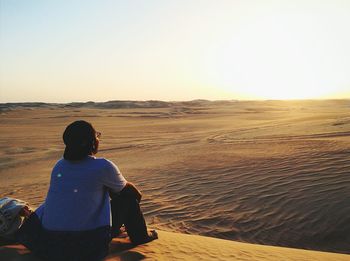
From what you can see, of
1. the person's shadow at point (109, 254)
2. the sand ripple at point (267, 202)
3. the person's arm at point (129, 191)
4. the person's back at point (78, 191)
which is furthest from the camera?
the sand ripple at point (267, 202)

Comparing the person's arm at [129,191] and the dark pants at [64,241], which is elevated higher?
the person's arm at [129,191]

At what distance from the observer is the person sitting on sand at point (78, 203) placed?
4090 mm

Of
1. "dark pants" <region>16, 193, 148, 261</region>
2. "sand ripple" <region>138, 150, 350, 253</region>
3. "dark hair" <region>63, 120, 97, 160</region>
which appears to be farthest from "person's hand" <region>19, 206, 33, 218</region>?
"sand ripple" <region>138, 150, 350, 253</region>

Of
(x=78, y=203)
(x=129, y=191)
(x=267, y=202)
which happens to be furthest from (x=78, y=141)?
(x=267, y=202)

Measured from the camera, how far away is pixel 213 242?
18.6 feet

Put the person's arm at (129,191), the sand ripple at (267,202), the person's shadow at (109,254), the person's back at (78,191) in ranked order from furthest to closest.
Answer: the sand ripple at (267,202) < the person's arm at (129,191) < the person's shadow at (109,254) < the person's back at (78,191)

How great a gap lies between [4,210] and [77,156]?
100 cm

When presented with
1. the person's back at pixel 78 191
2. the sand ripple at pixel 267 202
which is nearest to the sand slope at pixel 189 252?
the person's back at pixel 78 191

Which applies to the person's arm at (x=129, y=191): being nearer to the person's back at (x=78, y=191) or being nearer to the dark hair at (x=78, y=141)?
the person's back at (x=78, y=191)

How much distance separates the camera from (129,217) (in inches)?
188

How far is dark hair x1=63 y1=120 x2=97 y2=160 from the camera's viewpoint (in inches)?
162

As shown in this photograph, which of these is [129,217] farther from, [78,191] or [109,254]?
[78,191]

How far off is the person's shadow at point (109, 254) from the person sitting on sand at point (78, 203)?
0.16 m

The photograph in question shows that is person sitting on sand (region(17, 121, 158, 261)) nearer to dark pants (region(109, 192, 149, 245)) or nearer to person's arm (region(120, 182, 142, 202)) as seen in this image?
person's arm (region(120, 182, 142, 202))
